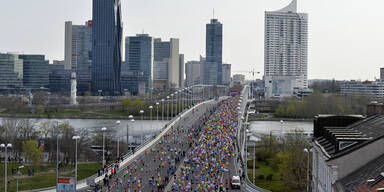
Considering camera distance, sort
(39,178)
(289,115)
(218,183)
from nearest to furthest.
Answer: (218,183), (39,178), (289,115)

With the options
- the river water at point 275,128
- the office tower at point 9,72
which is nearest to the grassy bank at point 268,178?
the river water at point 275,128

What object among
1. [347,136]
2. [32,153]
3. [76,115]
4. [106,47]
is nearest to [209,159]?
[32,153]

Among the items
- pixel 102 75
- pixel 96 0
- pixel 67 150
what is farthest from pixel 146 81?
pixel 67 150

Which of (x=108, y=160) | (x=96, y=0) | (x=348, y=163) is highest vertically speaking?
(x=96, y=0)

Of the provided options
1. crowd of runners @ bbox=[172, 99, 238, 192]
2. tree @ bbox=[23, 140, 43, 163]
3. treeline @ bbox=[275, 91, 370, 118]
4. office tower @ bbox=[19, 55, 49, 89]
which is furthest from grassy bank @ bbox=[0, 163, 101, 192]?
office tower @ bbox=[19, 55, 49, 89]

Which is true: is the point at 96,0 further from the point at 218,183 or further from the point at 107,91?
the point at 218,183

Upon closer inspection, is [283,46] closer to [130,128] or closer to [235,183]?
[130,128]
